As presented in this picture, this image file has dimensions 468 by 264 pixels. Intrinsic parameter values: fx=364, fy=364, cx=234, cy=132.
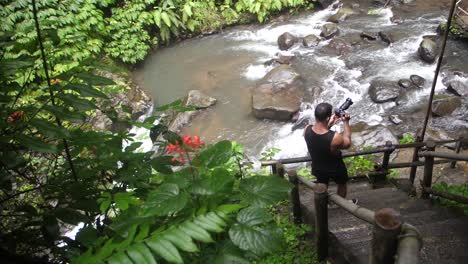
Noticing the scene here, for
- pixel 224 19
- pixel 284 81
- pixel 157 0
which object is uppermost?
pixel 157 0

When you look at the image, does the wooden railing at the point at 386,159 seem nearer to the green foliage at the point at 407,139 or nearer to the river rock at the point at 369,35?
the green foliage at the point at 407,139

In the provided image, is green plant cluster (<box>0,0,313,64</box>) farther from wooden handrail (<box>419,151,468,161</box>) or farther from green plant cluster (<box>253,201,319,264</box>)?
wooden handrail (<box>419,151,468,161</box>)

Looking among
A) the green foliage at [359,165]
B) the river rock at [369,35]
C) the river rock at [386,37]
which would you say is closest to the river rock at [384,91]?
the river rock at [386,37]

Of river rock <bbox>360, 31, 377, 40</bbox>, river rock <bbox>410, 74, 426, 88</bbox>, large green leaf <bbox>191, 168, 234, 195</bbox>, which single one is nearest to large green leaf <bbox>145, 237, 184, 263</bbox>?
large green leaf <bbox>191, 168, 234, 195</bbox>

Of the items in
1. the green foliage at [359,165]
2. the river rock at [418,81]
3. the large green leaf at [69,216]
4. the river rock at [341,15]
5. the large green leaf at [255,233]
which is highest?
the large green leaf at [69,216]

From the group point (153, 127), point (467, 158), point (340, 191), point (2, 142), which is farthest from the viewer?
point (340, 191)

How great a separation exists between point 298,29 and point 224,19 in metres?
3.07

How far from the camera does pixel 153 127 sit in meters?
2.07

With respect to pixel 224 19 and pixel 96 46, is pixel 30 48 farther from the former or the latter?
pixel 224 19

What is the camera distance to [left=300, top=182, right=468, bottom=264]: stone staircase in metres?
2.93

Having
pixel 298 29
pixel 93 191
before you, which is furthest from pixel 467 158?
pixel 298 29

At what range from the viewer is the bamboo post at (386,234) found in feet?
5.21

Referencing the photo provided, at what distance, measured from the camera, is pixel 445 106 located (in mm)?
8992

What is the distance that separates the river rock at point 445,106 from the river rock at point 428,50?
7.24 feet
